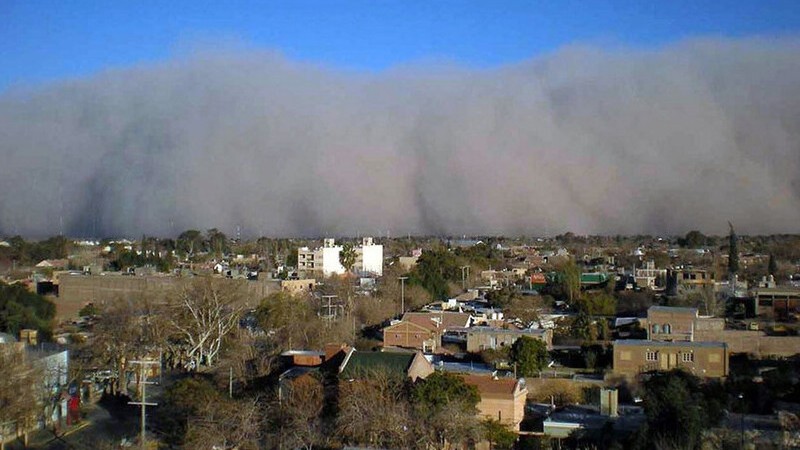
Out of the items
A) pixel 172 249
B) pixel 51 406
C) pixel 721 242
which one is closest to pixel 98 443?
pixel 51 406

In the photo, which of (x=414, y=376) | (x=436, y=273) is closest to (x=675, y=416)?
(x=414, y=376)

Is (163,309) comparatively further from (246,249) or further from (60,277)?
(246,249)

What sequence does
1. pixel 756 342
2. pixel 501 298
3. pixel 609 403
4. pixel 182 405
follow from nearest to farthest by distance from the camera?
pixel 182 405 < pixel 609 403 < pixel 756 342 < pixel 501 298

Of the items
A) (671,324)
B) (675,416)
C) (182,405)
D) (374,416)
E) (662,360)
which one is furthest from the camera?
(671,324)

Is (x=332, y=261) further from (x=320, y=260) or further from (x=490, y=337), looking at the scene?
(x=490, y=337)

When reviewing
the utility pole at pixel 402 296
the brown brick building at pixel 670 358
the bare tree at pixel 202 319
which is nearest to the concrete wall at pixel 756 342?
the brown brick building at pixel 670 358

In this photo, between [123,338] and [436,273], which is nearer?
[123,338]

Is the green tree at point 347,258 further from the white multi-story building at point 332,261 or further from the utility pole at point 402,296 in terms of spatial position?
the utility pole at point 402,296
